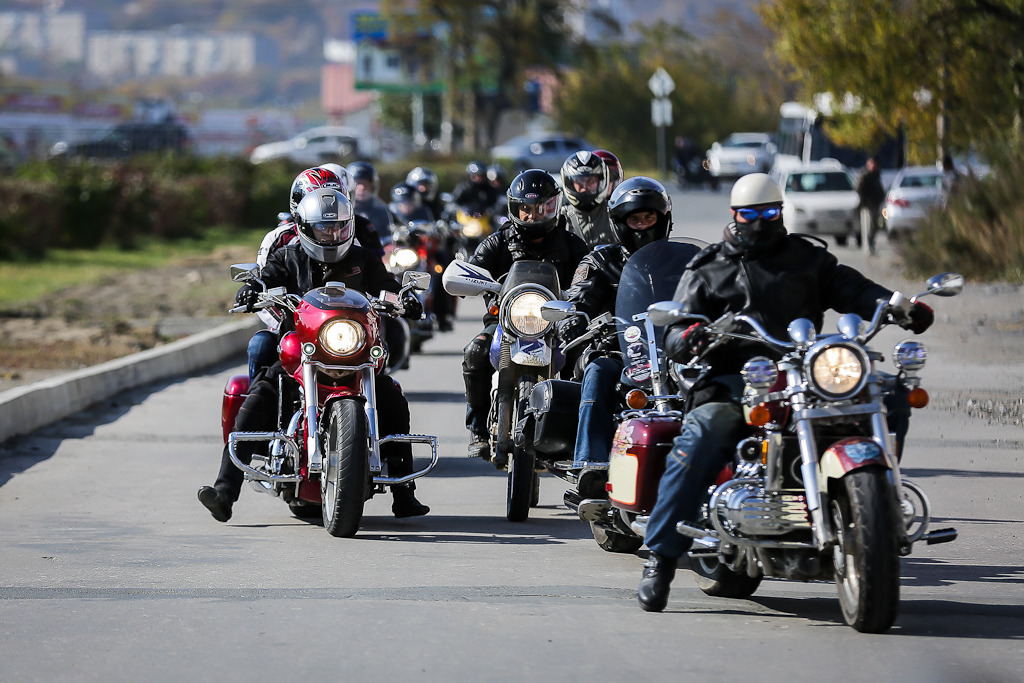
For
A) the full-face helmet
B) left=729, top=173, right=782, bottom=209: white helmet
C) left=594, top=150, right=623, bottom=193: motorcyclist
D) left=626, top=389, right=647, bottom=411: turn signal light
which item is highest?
left=594, top=150, right=623, bottom=193: motorcyclist

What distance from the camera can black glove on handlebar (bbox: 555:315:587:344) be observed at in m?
7.63

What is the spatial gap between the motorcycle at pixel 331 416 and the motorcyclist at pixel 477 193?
14.2m

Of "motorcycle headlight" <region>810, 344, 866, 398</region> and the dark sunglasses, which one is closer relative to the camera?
"motorcycle headlight" <region>810, 344, 866, 398</region>

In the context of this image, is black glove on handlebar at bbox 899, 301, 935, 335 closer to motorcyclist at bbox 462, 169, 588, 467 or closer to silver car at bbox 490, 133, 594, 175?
motorcyclist at bbox 462, 169, 588, 467

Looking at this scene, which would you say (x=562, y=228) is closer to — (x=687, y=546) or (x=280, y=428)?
(x=280, y=428)

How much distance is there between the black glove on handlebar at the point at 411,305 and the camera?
8.47m

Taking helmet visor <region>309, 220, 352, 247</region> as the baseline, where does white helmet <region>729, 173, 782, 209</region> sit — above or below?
above

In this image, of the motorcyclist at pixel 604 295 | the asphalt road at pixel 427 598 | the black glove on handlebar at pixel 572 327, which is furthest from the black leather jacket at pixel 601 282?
the asphalt road at pixel 427 598

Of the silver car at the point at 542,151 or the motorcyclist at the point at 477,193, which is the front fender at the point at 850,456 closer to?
the motorcyclist at the point at 477,193

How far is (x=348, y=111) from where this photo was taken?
498 ft

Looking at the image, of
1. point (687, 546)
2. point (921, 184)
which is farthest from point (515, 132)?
point (687, 546)

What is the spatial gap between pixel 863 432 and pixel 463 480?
14.9 feet

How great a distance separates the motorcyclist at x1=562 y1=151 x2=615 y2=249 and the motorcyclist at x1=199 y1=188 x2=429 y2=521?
1371 mm

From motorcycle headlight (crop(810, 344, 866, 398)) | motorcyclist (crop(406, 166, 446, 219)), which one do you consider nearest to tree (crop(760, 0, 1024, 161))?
motorcyclist (crop(406, 166, 446, 219))
